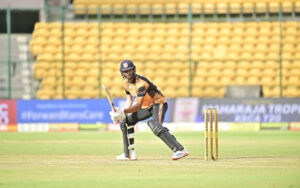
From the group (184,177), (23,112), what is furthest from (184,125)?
(184,177)

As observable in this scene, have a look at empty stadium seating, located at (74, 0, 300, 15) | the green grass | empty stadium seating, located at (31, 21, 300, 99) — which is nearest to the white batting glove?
the green grass

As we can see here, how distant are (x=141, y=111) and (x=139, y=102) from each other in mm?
494

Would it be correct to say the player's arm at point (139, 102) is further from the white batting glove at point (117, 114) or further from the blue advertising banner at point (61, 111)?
the blue advertising banner at point (61, 111)

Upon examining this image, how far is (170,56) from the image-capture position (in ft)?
86.4

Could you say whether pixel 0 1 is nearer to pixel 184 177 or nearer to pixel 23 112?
pixel 23 112

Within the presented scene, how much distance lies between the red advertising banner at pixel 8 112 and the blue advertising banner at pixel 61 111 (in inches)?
7.0

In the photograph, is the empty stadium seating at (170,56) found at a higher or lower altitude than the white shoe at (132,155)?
higher

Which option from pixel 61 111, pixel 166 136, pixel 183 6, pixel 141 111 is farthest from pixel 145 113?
pixel 183 6

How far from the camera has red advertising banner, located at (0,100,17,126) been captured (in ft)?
75.4

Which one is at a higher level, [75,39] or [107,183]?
[75,39]

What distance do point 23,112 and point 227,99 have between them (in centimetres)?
655

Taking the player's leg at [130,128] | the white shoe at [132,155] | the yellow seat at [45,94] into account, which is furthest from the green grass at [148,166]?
the yellow seat at [45,94]

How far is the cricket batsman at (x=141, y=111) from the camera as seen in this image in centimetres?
1130

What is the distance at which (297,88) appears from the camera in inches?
983
